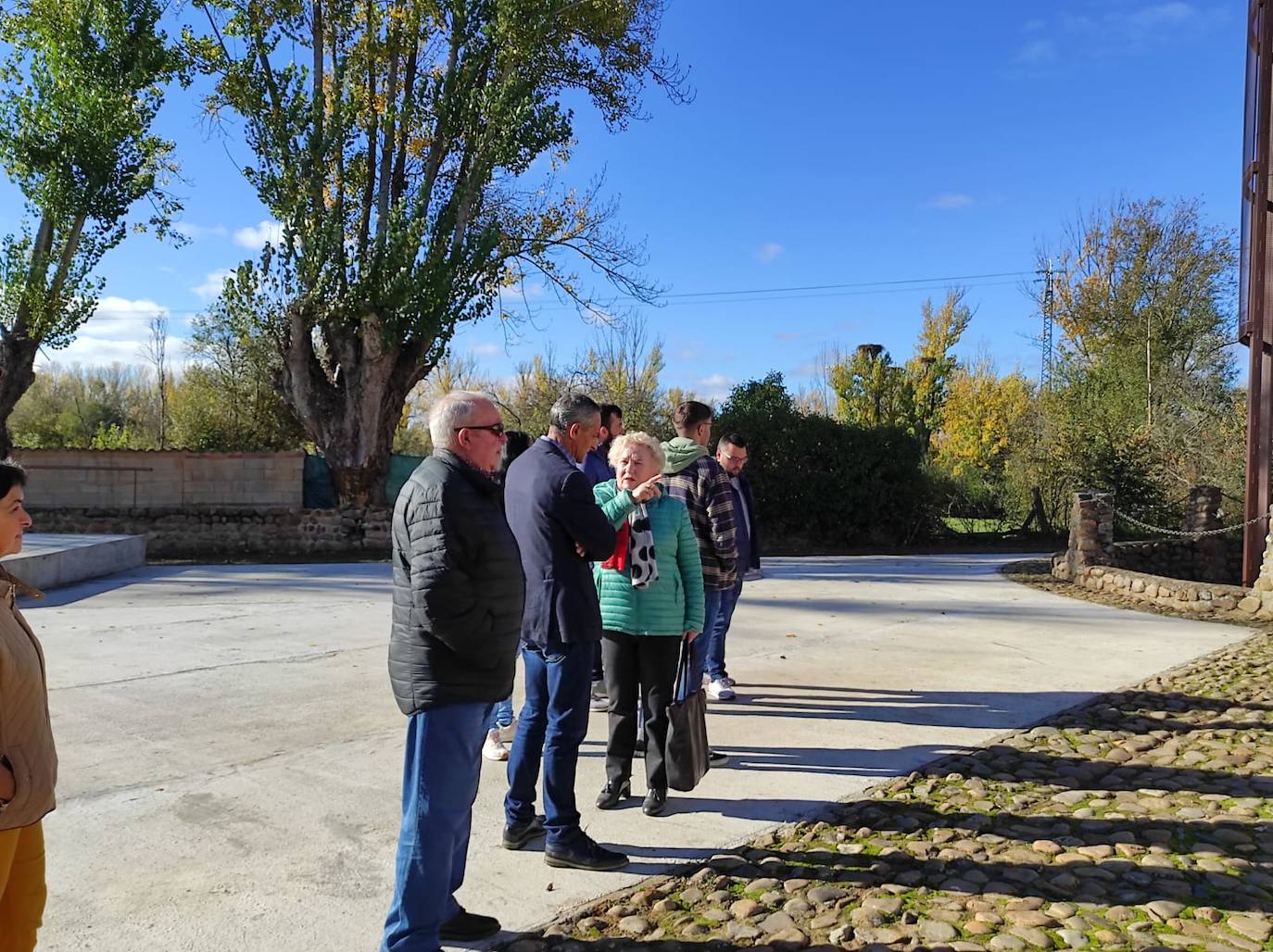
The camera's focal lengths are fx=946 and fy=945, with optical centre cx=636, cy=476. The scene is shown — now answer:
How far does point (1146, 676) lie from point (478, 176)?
1491cm

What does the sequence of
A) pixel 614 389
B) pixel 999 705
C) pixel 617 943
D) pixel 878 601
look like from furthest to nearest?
pixel 614 389
pixel 878 601
pixel 999 705
pixel 617 943

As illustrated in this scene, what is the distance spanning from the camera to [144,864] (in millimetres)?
3527

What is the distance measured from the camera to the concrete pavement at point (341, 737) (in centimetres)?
333

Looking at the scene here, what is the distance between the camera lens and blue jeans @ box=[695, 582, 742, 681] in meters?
6.02

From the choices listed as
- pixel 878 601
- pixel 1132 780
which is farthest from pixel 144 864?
pixel 878 601

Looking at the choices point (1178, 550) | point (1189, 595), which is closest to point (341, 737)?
point (1189, 595)

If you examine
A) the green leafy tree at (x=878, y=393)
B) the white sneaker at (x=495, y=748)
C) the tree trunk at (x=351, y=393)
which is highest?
the green leafy tree at (x=878, y=393)

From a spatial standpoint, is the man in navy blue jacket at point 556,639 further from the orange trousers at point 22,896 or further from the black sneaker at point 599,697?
the black sneaker at point 599,697

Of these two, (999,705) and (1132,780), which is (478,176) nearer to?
(999,705)

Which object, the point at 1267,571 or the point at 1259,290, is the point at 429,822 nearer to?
the point at 1267,571

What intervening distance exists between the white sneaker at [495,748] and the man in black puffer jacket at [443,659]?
2035 millimetres

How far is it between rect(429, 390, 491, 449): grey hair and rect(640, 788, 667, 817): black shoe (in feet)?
6.68

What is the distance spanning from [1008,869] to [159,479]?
18.9m

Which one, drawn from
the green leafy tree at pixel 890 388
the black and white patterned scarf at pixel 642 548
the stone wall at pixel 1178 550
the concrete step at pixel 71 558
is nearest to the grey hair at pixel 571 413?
the black and white patterned scarf at pixel 642 548
